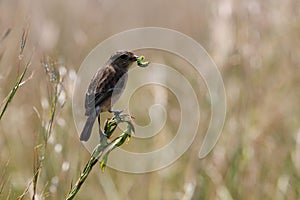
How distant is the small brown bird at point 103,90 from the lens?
3.79 feet

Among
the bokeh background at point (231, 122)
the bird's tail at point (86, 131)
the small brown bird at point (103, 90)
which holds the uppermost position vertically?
the small brown bird at point (103, 90)

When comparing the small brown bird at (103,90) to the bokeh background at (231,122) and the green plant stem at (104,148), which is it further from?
the bokeh background at (231,122)

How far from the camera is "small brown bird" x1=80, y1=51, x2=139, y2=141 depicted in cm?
116

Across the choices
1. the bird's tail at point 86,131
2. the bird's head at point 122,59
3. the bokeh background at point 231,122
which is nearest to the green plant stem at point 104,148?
the bird's tail at point 86,131

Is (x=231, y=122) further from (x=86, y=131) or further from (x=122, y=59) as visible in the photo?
(x=86, y=131)

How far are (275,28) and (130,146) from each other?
928 mm

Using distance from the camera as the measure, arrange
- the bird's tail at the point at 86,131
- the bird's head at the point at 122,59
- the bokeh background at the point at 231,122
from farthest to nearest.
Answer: the bokeh background at the point at 231,122 < the bird's head at the point at 122,59 < the bird's tail at the point at 86,131

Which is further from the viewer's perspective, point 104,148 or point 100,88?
point 100,88

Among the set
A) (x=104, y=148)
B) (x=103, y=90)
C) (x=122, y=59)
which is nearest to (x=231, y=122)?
(x=122, y=59)

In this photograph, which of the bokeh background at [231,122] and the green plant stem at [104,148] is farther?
the bokeh background at [231,122]

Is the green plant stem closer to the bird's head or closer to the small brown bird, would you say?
the small brown bird

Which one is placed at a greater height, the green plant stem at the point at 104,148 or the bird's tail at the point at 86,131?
the green plant stem at the point at 104,148

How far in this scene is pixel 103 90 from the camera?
1.16 metres

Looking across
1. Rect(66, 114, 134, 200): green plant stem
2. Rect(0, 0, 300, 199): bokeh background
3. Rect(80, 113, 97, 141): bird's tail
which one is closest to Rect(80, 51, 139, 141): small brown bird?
Rect(80, 113, 97, 141): bird's tail
